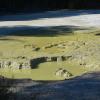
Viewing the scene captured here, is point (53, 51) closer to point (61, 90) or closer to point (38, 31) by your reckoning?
point (38, 31)

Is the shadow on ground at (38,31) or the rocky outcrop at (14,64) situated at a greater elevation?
the rocky outcrop at (14,64)

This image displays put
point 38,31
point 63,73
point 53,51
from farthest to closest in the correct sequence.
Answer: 1. point 38,31
2. point 53,51
3. point 63,73

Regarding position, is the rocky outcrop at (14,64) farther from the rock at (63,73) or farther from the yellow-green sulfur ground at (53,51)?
the rock at (63,73)

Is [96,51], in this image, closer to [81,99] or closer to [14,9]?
[81,99]

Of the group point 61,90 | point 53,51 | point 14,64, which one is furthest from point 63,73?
point 61,90

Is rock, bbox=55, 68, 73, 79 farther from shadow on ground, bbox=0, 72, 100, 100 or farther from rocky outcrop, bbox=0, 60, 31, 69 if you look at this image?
shadow on ground, bbox=0, 72, 100, 100

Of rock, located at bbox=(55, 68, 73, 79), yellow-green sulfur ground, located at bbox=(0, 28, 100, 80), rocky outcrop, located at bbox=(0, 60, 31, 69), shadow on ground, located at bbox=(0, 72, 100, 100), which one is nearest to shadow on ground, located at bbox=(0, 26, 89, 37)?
yellow-green sulfur ground, located at bbox=(0, 28, 100, 80)

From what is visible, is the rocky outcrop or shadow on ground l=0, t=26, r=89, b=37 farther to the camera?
shadow on ground l=0, t=26, r=89, b=37

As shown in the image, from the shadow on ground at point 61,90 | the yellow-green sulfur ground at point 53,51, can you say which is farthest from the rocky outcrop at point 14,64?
the shadow on ground at point 61,90

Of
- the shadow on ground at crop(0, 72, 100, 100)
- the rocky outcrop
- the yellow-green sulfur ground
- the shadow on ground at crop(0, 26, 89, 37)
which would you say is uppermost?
the shadow on ground at crop(0, 72, 100, 100)

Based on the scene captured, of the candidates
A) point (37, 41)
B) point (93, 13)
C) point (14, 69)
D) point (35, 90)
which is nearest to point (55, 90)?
point (35, 90)

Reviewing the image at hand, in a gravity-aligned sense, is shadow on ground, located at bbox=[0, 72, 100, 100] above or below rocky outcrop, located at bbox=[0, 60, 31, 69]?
above

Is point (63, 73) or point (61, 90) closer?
point (61, 90)
